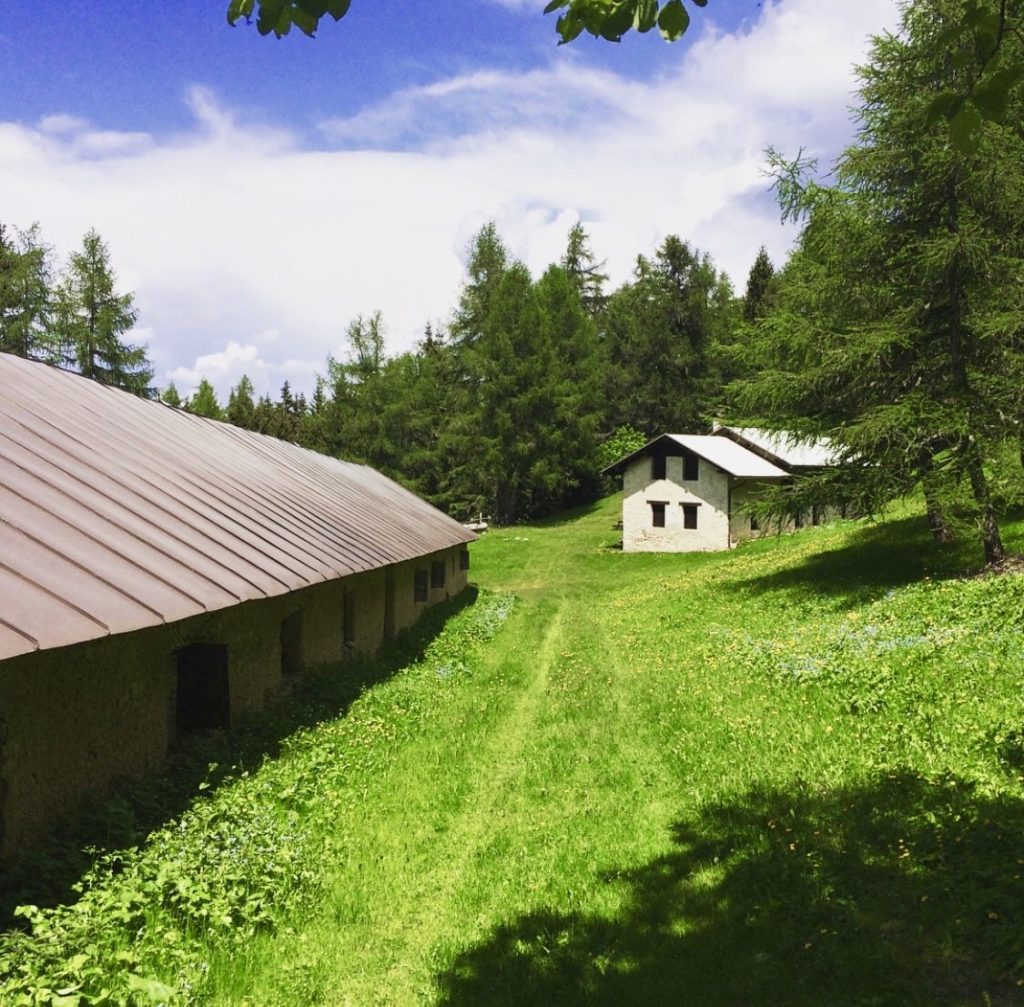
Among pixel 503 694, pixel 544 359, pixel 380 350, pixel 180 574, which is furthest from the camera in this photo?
pixel 380 350

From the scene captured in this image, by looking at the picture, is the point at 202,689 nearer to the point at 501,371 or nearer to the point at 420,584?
the point at 420,584

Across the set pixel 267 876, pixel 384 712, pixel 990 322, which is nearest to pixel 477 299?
pixel 990 322

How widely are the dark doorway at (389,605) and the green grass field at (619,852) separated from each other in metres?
4.94

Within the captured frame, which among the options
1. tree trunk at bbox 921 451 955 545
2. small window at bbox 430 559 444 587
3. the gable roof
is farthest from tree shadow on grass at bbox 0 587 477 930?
the gable roof

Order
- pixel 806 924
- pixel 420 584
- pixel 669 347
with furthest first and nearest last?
pixel 669 347 → pixel 420 584 → pixel 806 924

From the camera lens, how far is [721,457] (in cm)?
4153

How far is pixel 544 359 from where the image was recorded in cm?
5578

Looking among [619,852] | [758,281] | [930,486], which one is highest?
[758,281]

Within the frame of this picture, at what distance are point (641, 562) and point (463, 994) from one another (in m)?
33.8

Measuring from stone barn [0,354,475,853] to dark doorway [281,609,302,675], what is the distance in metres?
0.03

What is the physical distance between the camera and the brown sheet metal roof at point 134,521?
6.17 meters

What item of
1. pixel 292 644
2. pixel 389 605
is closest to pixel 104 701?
pixel 292 644

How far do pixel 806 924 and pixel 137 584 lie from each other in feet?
19.9

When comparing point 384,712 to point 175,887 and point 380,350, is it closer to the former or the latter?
point 175,887
